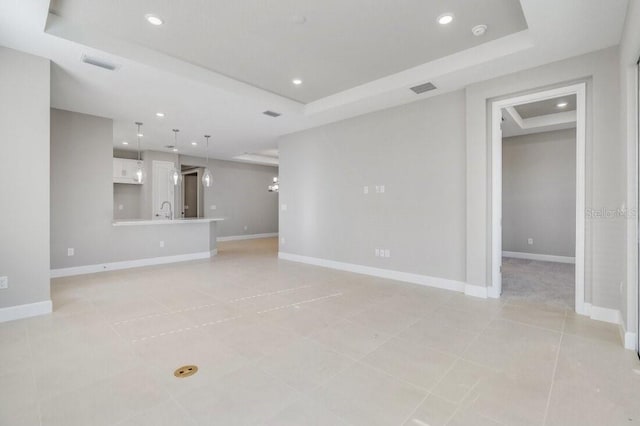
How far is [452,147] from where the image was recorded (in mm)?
4273

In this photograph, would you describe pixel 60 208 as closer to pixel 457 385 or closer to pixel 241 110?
pixel 241 110

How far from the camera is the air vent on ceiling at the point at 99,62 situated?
3327 mm

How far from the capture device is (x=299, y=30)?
316 centimetres

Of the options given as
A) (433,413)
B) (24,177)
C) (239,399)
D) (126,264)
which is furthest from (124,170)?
(433,413)

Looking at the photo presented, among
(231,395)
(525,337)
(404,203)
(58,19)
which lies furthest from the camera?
(404,203)

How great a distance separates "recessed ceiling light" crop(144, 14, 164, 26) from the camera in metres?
2.91

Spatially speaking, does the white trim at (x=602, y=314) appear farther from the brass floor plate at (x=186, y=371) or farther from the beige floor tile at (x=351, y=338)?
the brass floor plate at (x=186, y=371)

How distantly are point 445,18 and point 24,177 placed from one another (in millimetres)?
4619

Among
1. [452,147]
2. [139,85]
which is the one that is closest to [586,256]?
[452,147]

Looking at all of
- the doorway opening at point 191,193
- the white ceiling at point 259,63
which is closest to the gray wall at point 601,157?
the white ceiling at point 259,63

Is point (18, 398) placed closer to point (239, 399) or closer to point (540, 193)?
point (239, 399)

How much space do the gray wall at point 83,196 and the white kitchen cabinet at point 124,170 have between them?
2733 millimetres

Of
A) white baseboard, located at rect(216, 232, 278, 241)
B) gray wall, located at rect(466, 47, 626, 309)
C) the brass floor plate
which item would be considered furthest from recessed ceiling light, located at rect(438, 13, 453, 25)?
white baseboard, located at rect(216, 232, 278, 241)

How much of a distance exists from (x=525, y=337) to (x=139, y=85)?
17.3 feet
